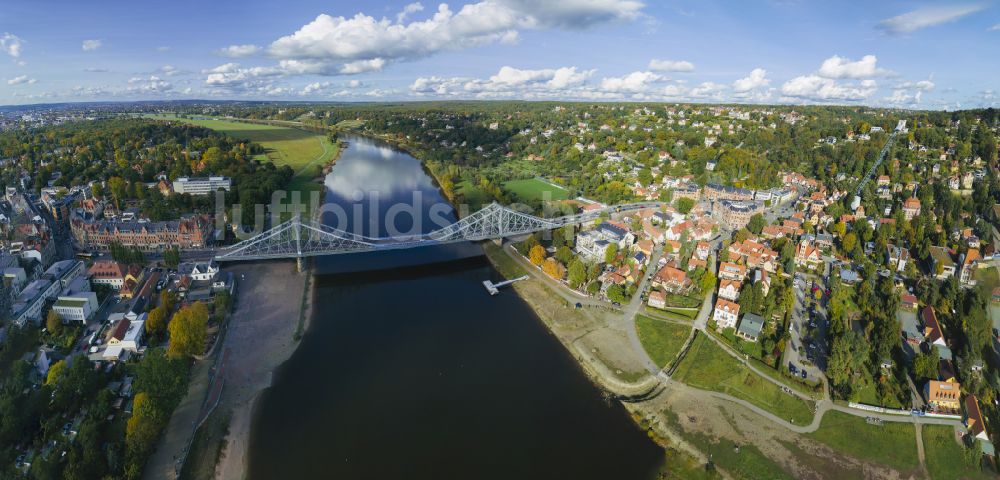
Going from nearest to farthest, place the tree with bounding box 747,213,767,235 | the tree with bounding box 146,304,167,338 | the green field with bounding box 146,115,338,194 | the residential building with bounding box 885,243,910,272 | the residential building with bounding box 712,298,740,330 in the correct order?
the tree with bounding box 146,304,167,338 < the residential building with bounding box 712,298,740,330 < the residential building with bounding box 885,243,910,272 < the tree with bounding box 747,213,767,235 < the green field with bounding box 146,115,338,194

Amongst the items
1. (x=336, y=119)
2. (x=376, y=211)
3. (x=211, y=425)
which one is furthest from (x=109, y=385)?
(x=336, y=119)

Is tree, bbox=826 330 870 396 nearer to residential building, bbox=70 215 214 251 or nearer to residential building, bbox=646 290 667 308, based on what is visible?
residential building, bbox=646 290 667 308

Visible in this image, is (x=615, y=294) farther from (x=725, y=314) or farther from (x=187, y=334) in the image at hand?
(x=187, y=334)

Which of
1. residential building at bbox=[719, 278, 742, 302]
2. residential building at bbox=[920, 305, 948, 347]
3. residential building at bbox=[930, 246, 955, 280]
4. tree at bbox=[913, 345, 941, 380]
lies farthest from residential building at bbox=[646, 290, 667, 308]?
residential building at bbox=[930, 246, 955, 280]

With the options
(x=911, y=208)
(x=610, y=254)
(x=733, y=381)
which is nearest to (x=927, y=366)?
(x=733, y=381)

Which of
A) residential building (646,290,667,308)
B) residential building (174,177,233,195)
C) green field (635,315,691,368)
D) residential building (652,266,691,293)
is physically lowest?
green field (635,315,691,368)

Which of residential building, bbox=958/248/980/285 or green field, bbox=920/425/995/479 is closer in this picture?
green field, bbox=920/425/995/479

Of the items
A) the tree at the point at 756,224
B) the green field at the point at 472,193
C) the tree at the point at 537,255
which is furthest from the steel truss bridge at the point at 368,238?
the tree at the point at 756,224
